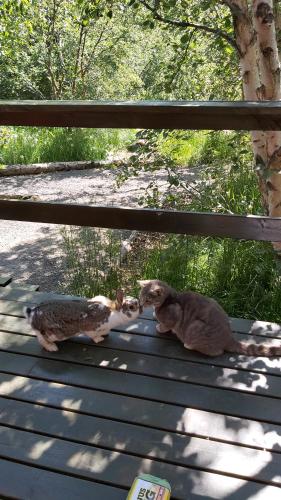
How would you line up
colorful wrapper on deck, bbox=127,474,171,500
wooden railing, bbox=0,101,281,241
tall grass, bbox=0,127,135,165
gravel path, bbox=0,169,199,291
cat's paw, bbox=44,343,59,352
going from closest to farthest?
1. colorful wrapper on deck, bbox=127,474,171,500
2. wooden railing, bbox=0,101,281,241
3. cat's paw, bbox=44,343,59,352
4. gravel path, bbox=0,169,199,291
5. tall grass, bbox=0,127,135,165

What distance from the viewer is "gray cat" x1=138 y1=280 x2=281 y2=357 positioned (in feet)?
8.21

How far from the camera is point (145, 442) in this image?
78.6 inches

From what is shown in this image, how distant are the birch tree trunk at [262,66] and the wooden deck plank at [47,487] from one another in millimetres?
2304

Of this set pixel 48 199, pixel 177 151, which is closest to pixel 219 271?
pixel 177 151

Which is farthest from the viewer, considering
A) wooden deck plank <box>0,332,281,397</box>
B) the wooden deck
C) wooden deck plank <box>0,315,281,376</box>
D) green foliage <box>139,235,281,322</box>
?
green foliage <box>139,235,281,322</box>

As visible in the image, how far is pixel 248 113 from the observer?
207 centimetres

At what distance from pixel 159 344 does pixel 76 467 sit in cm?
89

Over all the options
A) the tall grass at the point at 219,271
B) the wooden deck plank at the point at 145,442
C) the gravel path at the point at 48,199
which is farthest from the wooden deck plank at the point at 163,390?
the gravel path at the point at 48,199

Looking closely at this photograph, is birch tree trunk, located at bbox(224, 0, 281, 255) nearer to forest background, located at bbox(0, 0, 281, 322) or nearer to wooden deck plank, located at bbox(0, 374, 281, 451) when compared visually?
forest background, located at bbox(0, 0, 281, 322)

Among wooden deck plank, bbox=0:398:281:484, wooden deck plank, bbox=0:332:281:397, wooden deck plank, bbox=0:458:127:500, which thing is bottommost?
wooden deck plank, bbox=0:458:127:500

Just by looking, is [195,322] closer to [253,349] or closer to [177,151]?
[253,349]

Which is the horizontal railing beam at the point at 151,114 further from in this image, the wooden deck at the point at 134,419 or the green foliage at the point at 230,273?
the green foliage at the point at 230,273

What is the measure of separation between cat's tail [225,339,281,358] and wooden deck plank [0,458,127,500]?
98cm

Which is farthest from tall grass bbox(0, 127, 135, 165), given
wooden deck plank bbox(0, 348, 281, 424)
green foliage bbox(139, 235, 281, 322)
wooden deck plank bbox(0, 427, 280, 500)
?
wooden deck plank bbox(0, 427, 280, 500)
